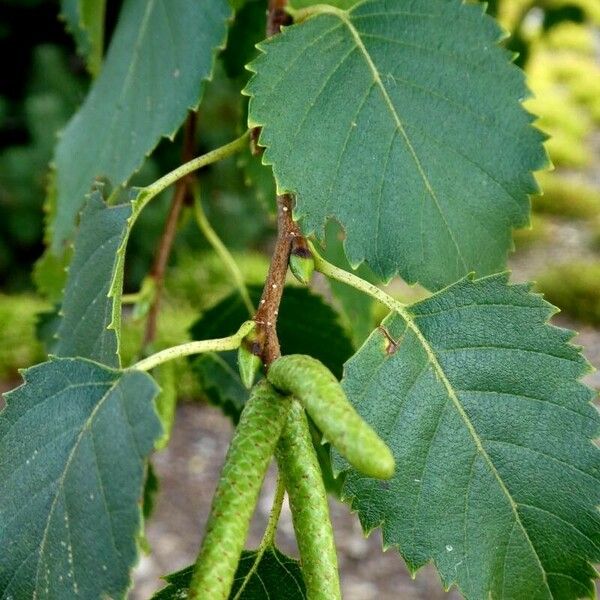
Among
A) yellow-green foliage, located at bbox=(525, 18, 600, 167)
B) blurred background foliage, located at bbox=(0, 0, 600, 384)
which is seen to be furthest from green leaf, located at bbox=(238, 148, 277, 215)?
yellow-green foliage, located at bbox=(525, 18, 600, 167)

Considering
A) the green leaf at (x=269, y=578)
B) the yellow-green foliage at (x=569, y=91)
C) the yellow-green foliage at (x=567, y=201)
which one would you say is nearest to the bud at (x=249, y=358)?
the green leaf at (x=269, y=578)

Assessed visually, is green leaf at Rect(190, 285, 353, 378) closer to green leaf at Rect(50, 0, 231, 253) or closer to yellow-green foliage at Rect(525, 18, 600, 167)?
green leaf at Rect(50, 0, 231, 253)

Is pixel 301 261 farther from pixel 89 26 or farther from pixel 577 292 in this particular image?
pixel 577 292

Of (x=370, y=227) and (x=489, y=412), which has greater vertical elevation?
(x=370, y=227)

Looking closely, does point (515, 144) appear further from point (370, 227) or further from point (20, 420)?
point (20, 420)

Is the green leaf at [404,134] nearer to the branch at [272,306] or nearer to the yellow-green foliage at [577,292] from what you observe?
the branch at [272,306]

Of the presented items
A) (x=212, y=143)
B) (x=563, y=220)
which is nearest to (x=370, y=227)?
(x=212, y=143)

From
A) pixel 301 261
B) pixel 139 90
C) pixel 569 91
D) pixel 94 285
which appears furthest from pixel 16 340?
pixel 569 91
